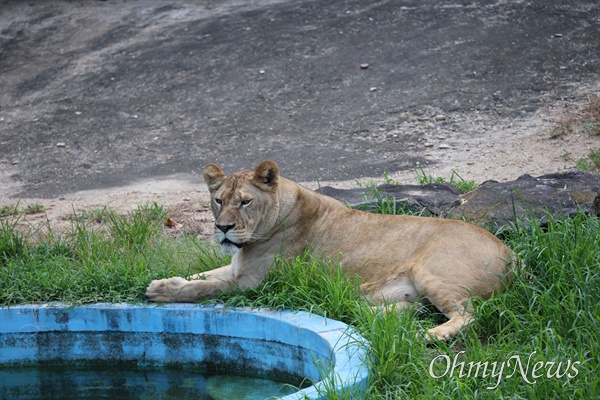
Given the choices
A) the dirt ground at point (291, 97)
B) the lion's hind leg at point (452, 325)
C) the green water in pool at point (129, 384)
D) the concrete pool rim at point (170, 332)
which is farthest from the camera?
the dirt ground at point (291, 97)

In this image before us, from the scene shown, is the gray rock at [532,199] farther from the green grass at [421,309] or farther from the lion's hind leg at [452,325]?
the lion's hind leg at [452,325]

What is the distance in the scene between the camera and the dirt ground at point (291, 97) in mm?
9641

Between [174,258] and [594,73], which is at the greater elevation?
[174,258]

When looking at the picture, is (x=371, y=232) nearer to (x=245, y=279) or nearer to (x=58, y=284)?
(x=245, y=279)

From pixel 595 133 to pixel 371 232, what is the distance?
4.71 meters

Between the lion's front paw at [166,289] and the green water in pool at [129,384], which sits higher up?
the lion's front paw at [166,289]

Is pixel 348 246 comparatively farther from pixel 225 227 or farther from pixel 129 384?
pixel 129 384

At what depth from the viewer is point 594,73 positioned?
11.3 meters

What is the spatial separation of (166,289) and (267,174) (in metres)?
0.96

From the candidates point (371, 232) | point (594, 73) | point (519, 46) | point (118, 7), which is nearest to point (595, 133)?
point (594, 73)

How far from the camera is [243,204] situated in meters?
5.57

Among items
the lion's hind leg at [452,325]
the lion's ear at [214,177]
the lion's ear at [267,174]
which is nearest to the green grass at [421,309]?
the lion's hind leg at [452,325]

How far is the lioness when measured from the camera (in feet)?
16.8

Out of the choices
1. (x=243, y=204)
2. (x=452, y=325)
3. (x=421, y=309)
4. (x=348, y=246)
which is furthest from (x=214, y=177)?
(x=452, y=325)
